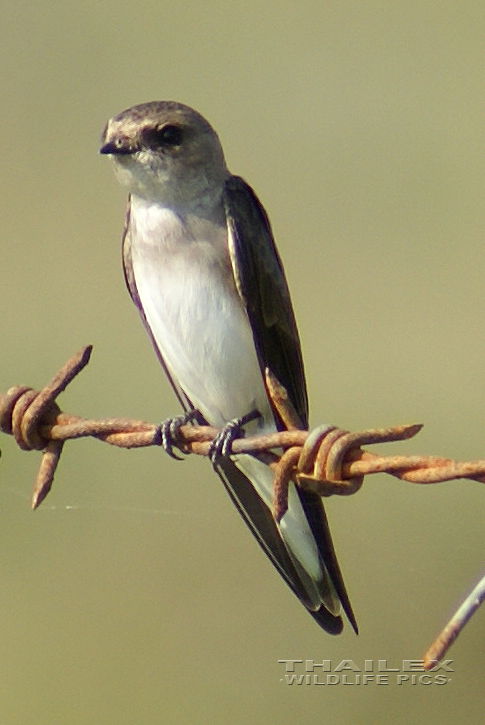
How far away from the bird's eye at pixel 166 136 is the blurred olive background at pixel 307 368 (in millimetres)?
1203

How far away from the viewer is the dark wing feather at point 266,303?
395 cm

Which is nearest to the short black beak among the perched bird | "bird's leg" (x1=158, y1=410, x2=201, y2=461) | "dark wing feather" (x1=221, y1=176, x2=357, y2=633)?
the perched bird

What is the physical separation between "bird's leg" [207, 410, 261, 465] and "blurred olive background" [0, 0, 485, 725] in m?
0.74

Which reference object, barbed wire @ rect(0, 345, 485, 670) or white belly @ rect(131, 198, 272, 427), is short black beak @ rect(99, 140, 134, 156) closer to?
white belly @ rect(131, 198, 272, 427)

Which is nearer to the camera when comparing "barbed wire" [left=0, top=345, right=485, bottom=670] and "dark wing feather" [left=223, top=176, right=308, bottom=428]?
"barbed wire" [left=0, top=345, right=485, bottom=670]

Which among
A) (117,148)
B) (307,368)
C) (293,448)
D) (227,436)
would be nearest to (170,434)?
(227,436)

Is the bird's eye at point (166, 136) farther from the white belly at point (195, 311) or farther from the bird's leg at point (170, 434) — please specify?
the bird's leg at point (170, 434)

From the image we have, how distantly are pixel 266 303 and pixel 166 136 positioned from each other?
55 cm

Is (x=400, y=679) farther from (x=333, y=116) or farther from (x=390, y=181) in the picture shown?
(x=333, y=116)

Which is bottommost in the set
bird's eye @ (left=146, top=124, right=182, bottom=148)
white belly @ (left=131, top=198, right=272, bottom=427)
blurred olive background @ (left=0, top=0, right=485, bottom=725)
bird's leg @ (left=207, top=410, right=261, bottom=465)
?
blurred olive background @ (left=0, top=0, right=485, bottom=725)

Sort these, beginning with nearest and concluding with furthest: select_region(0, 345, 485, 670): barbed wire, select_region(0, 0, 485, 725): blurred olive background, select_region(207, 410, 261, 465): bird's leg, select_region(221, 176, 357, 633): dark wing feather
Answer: select_region(0, 345, 485, 670): barbed wire
select_region(207, 410, 261, 465): bird's leg
select_region(221, 176, 357, 633): dark wing feather
select_region(0, 0, 485, 725): blurred olive background

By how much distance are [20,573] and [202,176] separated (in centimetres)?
359

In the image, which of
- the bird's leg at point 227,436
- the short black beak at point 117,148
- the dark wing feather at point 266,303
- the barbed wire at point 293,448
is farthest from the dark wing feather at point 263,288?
the barbed wire at point 293,448

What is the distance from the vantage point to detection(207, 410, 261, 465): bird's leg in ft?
11.6
